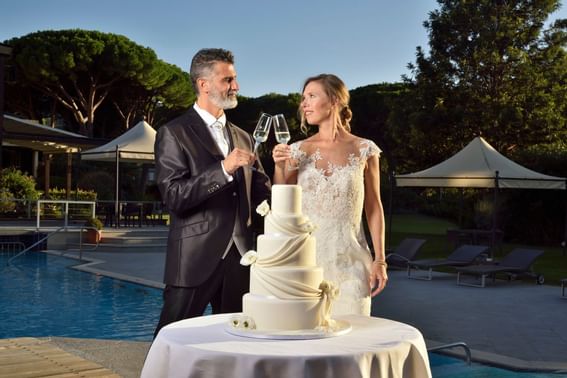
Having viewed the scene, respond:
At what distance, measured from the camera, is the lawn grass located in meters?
16.1

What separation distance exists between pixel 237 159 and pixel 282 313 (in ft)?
2.28

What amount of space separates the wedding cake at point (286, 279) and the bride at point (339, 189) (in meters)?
0.83

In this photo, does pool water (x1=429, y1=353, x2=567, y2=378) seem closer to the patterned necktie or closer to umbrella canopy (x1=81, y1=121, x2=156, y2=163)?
the patterned necktie

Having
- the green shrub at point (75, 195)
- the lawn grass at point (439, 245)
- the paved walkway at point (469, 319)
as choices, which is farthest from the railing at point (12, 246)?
the lawn grass at point (439, 245)

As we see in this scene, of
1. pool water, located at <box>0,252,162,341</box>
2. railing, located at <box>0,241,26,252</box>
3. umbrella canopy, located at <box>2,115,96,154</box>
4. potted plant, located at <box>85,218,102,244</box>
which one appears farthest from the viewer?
umbrella canopy, located at <box>2,115,96,154</box>

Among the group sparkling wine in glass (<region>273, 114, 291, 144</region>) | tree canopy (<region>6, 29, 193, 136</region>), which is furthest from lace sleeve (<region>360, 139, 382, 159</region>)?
tree canopy (<region>6, 29, 193, 136</region>)

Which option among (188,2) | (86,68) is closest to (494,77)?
(188,2)

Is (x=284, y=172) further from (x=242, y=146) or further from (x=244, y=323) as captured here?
(x=244, y=323)

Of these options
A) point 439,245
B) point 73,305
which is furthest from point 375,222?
point 439,245

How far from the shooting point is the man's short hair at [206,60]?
10.6ft

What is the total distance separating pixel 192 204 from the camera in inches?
119

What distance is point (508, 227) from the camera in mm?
23297

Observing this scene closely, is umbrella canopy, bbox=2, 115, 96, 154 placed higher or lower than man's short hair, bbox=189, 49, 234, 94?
higher

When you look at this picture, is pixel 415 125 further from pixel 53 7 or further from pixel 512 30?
pixel 53 7
